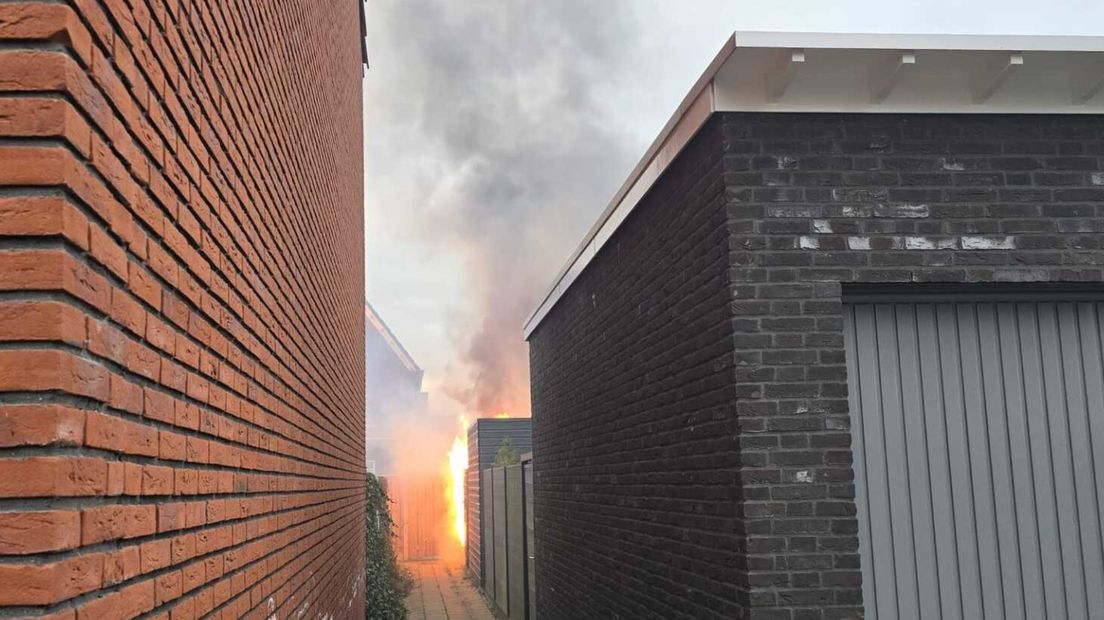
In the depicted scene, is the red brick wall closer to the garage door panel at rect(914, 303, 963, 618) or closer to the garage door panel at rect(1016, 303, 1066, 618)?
the garage door panel at rect(914, 303, 963, 618)

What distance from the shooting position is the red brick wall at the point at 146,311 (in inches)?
64.6

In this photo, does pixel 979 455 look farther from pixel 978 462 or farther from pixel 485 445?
pixel 485 445

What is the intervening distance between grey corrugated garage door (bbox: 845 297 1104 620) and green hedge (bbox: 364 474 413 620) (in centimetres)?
853

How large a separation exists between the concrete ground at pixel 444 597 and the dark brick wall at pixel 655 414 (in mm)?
7742

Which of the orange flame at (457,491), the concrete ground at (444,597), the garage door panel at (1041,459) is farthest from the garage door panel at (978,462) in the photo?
the orange flame at (457,491)

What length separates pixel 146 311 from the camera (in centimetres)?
215

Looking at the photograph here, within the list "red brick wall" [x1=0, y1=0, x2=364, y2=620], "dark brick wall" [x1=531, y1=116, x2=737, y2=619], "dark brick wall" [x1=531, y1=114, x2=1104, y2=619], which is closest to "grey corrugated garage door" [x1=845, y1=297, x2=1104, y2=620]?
"dark brick wall" [x1=531, y1=114, x2=1104, y2=619]

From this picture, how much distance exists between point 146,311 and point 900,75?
3730mm

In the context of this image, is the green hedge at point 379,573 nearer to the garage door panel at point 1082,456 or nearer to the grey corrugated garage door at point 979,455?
the grey corrugated garage door at point 979,455

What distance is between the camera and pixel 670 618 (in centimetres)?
591

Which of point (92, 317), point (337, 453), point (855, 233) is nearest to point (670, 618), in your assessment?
point (855, 233)

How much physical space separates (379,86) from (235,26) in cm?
3767

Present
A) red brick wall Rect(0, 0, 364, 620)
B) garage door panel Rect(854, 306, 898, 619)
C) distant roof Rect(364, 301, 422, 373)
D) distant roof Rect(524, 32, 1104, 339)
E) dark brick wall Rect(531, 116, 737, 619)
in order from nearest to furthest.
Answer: red brick wall Rect(0, 0, 364, 620), distant roof Rect(524, 32, 1104, 339), garage door panel Rect(854, 306, 898, 619), dark brick wall Rect(531, 116, 737, 619), distant roof Rect(364, 301, 422, 373)

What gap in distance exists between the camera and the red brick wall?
1.64 metres
